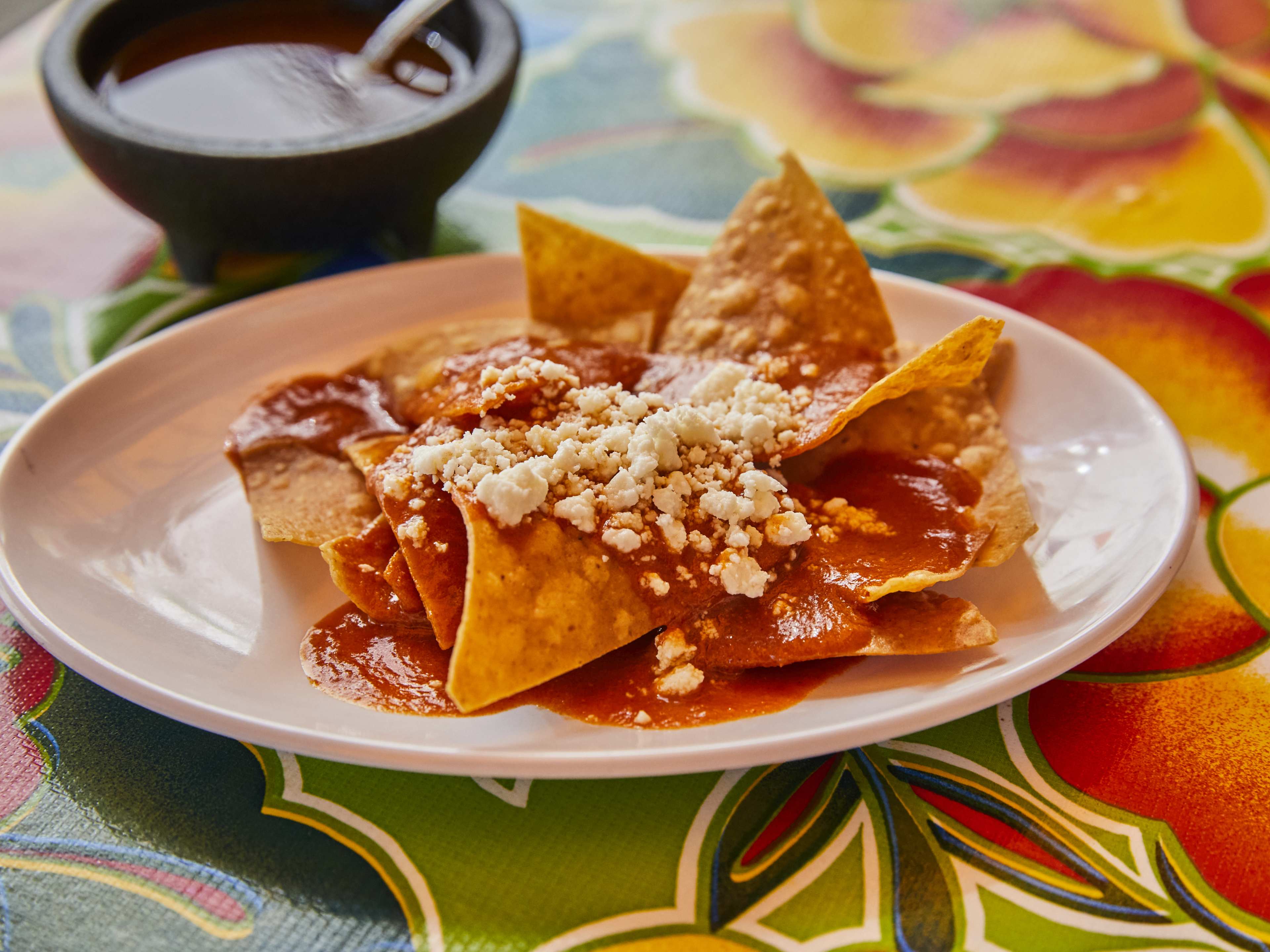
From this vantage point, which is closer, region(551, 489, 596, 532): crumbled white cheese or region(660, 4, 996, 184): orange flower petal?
region(551, 489, 596, 532): crumbled white cheese

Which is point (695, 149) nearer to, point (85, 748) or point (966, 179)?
point (966, 179)

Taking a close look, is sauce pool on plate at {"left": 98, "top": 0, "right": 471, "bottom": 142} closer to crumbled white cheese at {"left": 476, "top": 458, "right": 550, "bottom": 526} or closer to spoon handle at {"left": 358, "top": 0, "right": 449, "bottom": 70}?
spoon handle at {"left": 358, "top": 0, "right": 449, "bottom": 70}

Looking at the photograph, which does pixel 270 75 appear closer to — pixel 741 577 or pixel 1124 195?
pixel 741 577

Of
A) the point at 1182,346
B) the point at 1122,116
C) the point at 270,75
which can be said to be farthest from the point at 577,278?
the point at 1122,116

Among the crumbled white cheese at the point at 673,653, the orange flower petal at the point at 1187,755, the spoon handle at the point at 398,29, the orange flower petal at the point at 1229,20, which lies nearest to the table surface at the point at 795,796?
the orange flower petal at the point at 1187,755

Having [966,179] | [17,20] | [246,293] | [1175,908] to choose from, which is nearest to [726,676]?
[1175,908]

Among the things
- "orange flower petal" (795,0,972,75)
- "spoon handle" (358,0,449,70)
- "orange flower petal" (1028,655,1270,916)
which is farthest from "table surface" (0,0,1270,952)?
"orange flower petal" (795,0,972,75)
